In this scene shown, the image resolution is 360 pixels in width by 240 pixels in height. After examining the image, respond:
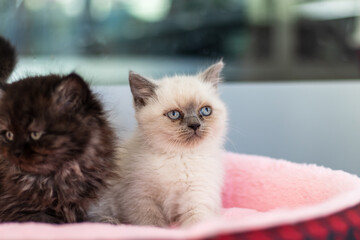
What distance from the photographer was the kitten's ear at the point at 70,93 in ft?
3.80

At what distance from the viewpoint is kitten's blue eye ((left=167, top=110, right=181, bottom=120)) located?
143cm

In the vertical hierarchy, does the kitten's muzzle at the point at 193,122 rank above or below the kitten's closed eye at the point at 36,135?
below

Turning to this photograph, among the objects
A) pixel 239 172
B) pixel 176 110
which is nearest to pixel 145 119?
pixel 176 110

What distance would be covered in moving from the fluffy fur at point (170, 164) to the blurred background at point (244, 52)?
50 centimetres

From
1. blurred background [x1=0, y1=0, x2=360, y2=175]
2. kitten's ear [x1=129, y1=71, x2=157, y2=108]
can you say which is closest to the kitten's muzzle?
kitten's ear [x1=129, y1=71, x2=157, y2=108]

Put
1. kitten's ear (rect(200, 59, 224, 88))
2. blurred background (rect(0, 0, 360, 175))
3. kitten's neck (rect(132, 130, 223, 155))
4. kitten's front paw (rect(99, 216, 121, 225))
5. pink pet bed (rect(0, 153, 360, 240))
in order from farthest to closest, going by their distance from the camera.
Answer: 1. blurred background (rect(0, 0, 360, 175))
2. kitten's ear (rect(200, 59, 224, 88))
3. kitten's neck (rect(132, 130, 223, 155))
4. kitten's front paw (rect(99, 216, 121, 225))
5. pink pet bed (rect(0, 153, 360, 240))

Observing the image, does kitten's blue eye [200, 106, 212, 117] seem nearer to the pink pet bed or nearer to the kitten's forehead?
the kitten's forehead

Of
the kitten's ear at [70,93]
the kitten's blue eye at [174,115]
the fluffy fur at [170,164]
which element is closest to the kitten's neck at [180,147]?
the fluffy fur at [170,164]

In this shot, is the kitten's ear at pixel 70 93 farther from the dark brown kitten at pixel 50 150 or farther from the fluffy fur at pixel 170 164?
the fluffy fur at pixel 170 164

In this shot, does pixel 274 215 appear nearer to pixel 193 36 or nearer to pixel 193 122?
pixel 193 122

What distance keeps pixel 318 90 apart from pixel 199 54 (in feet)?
3.01

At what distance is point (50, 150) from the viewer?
1101 millimetres

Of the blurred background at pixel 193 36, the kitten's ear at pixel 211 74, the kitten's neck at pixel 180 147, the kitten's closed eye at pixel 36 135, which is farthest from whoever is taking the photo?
the blurred background at pixel 193 36

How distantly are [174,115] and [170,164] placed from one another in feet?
0.58
